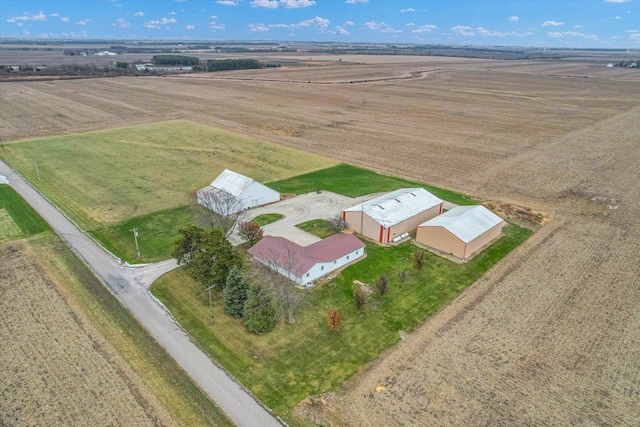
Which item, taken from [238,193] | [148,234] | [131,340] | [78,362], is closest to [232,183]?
[238,193]

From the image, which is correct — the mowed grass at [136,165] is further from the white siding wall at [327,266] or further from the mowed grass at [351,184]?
the white siding wall at [327,266]

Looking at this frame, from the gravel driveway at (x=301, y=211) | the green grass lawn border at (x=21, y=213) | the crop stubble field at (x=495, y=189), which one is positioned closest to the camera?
the crop stubble field at (x=495, y=189)

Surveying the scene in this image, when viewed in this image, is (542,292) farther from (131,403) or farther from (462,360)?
(131,403)

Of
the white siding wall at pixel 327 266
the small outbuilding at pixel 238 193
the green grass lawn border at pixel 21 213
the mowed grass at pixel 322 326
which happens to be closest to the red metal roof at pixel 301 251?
the white siding wall at pixel 327 266

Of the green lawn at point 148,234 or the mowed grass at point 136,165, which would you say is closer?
the green lawn at point 148,234

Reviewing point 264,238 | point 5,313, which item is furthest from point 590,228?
point 5,313
